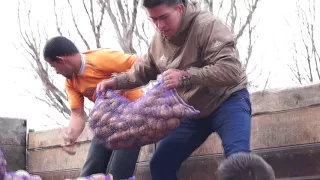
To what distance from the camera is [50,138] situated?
5094 millimetres

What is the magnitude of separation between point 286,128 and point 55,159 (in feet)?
7.70

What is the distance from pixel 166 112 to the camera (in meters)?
2.56

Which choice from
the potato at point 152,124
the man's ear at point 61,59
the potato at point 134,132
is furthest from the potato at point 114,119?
the man's ear at point 61,59

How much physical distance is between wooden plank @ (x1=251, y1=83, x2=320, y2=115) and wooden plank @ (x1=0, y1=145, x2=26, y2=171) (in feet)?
8.56

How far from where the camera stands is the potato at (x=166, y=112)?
2559 millimetres

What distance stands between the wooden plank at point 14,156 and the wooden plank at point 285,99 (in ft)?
8.56

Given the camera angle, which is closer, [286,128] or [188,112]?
[188,112]

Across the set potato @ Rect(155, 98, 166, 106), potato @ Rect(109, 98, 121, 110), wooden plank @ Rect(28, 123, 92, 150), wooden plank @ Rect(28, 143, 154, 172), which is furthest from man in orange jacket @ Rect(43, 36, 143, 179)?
wooden plank @ Rect(28, 123, 92, 150)

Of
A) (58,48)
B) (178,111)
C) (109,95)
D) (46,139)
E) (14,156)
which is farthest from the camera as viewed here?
(14,156)

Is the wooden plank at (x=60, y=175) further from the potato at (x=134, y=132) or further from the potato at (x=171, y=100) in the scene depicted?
the potato at (x=171, y=100)

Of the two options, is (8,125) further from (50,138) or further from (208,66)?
(208,66)

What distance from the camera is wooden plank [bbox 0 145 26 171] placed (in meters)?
5.23

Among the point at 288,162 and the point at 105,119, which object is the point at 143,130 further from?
the point at 288,162

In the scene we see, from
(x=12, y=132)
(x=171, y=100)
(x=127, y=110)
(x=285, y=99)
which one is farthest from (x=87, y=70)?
(x=12, y=132)
